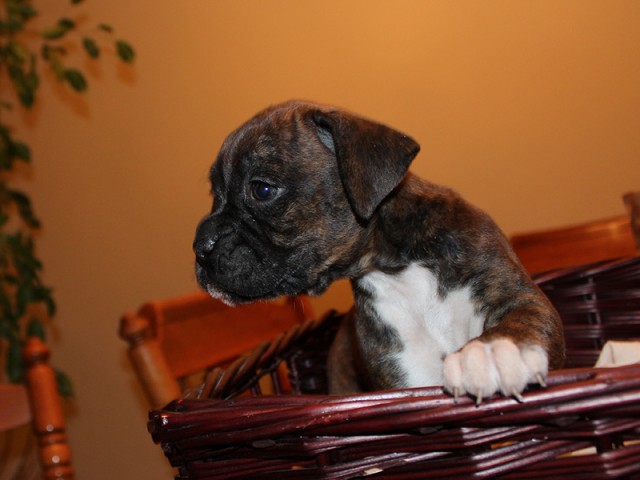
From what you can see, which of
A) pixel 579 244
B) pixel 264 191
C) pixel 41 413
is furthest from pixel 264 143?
pixel 579 244

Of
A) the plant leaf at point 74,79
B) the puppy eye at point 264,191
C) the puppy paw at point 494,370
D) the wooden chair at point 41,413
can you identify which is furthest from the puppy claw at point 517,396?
the plant leaf at point 74,79

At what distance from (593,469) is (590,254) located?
1.95 meters

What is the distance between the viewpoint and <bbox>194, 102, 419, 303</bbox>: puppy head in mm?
1738

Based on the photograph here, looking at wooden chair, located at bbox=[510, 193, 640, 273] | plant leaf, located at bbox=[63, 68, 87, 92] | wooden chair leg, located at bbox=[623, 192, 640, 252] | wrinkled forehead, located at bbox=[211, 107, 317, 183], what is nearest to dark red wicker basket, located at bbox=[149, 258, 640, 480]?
wrinkled forehead, located at bbox=[211, 107, 317, 183]

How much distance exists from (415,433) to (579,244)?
1.98m

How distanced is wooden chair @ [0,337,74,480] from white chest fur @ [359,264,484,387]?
0.78 meters

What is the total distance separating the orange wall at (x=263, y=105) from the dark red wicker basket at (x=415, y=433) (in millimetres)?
2787

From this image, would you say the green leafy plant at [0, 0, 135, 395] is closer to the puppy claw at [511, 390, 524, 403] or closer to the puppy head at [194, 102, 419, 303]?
the puppy head at [194, 102, 419, 303]

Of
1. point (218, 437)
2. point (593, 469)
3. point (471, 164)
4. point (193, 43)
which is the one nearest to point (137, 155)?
point (193, 43)

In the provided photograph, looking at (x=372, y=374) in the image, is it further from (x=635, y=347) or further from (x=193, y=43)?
(x=193, y=43)

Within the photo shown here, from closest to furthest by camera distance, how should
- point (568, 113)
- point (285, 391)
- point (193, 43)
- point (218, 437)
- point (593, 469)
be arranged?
point (593, 469), point (218, 437), point (285, 391), point (568, 113), point (193, 43)

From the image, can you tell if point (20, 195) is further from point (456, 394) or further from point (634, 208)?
point (456, 394)

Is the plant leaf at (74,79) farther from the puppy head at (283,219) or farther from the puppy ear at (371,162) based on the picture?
the puppy ear at (371,162)

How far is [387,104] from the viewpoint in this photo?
4.06 m
